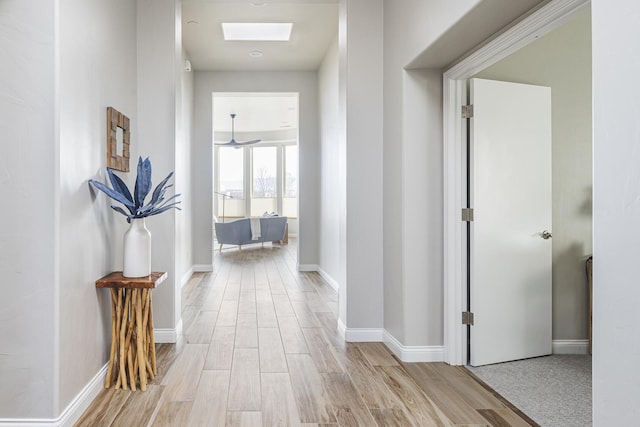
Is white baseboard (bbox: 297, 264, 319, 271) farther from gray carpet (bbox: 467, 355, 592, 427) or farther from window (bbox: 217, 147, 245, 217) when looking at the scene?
window (bbox: 217, 147, 245, 217)

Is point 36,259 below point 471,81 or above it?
below

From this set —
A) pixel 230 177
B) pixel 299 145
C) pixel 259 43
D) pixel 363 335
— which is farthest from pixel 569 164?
pixel 230 177

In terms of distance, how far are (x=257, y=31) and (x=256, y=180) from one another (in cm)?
729

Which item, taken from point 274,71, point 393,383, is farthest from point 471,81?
point 274,71

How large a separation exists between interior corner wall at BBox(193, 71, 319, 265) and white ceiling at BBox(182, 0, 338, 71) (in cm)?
17

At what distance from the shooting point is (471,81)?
2.95 metres

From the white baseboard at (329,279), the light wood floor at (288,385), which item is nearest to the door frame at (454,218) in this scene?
the light wood floor at (288,385)

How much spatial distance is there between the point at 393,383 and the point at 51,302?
1813 millimetres

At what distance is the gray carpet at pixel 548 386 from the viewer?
7.49 ft

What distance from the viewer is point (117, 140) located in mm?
2875

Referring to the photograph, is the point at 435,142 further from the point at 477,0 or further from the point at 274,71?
the point at 274,71

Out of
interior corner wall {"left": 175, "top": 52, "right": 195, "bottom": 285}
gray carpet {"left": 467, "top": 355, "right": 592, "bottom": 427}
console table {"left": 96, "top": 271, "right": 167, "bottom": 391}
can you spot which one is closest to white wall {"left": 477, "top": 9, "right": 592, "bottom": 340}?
gray carpet {"left": 467, "top": 355, "right": 592, "bottom": 427}

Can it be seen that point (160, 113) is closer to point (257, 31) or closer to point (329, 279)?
point (257, 31)

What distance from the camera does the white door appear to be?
2943mm
